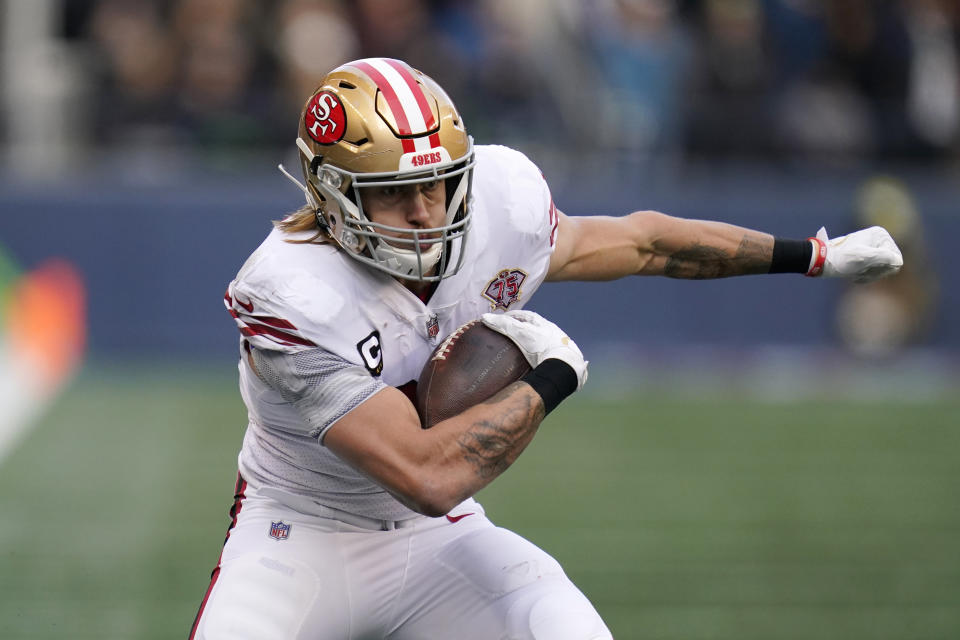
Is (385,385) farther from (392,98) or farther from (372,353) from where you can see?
(392,98)

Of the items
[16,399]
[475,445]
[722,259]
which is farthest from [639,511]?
[16,399]

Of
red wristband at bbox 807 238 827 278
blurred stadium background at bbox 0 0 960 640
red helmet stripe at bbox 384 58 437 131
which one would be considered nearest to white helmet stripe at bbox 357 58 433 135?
red helmet stripe at bbox 384 58 437 131

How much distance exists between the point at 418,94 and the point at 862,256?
4.30 ft

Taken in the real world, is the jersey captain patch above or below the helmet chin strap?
below

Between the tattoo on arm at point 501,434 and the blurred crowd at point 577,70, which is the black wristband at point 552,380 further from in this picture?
→ the blurred crowd at point 577,70

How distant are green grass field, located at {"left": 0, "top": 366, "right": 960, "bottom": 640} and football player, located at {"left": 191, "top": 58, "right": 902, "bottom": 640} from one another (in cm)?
163

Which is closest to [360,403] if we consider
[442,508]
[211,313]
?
[442,508]

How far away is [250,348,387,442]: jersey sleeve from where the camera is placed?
10.0 ft

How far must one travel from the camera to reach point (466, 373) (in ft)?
10.5

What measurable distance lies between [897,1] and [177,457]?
6.97m

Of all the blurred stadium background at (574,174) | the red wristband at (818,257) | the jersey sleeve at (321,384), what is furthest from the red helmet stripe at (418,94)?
the blurred stadium background at (574,174)

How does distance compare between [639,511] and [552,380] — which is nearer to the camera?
[552,380]

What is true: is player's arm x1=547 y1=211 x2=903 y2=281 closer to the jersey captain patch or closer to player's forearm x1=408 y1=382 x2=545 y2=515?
the jersey captain patch

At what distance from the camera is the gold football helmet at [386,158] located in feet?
10.6
